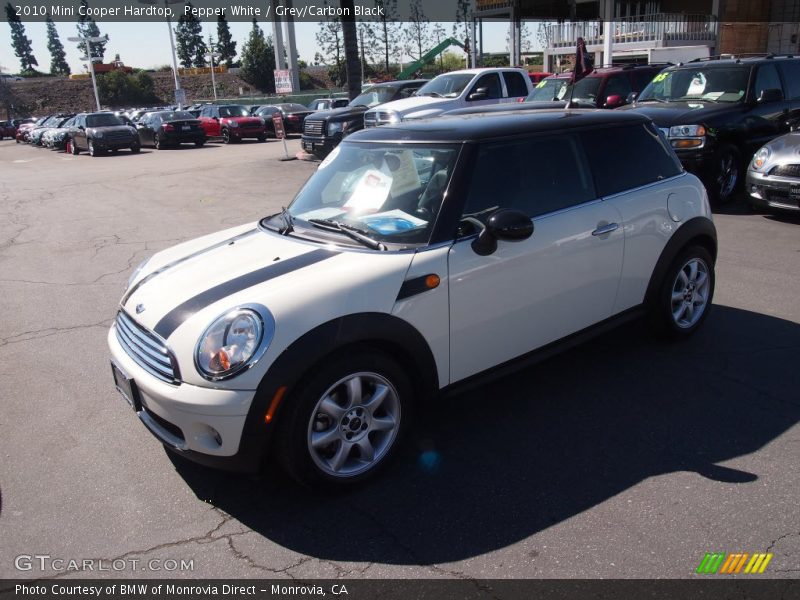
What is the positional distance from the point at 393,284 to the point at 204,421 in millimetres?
1073

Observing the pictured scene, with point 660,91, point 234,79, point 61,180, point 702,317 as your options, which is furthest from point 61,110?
point 702,317

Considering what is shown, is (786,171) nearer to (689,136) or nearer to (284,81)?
(689,136)

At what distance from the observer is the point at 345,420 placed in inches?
123

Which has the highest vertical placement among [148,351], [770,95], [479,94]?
[479,94]

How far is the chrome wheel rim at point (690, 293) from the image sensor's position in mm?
4617

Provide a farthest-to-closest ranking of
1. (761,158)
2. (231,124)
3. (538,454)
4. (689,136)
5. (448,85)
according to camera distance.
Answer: (231,124) → (448,85) → (689,136) → (761,158) → (538,454)

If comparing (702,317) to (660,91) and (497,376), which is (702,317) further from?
(660,91)

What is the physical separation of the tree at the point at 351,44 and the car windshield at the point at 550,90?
6414 mm

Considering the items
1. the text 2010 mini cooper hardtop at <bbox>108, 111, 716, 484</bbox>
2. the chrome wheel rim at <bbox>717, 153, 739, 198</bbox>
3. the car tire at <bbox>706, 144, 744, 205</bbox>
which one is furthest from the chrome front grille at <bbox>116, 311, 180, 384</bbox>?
the chrome wheel rim at <bbox>717, 153, 739, 198</bbox>

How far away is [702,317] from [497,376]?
2171 mm

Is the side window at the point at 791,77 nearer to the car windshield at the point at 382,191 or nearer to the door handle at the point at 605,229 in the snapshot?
the door handle at the point at 605,229

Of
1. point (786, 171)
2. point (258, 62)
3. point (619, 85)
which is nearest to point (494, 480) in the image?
point (786, 171)

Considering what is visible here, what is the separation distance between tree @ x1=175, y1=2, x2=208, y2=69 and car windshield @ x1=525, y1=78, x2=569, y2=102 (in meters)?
100.0

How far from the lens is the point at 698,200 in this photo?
4.64m
